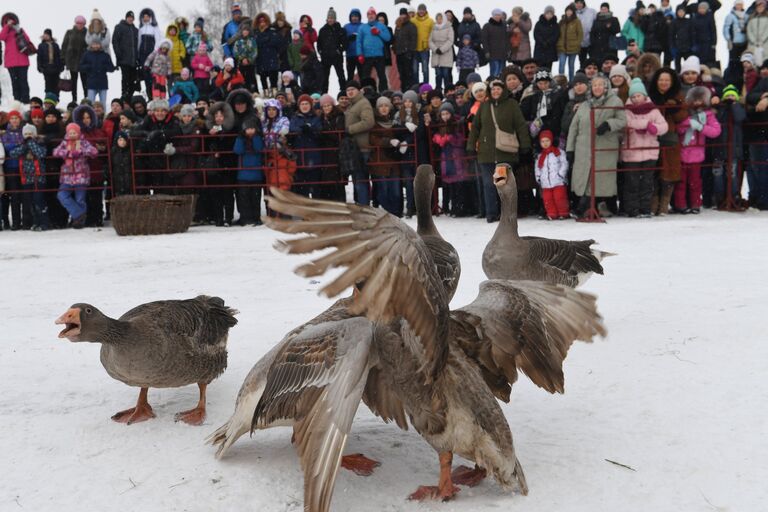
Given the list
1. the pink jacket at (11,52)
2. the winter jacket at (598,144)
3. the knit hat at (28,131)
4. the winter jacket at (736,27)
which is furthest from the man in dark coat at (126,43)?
the winter jacket at (736,27)

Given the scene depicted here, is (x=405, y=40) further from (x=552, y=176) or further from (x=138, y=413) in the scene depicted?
(x=138, y=413)

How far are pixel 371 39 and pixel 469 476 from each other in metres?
15.7

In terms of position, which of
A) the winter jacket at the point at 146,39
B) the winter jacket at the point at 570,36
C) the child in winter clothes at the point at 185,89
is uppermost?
the winter jacket at the point at 146,39

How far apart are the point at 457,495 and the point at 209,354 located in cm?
184

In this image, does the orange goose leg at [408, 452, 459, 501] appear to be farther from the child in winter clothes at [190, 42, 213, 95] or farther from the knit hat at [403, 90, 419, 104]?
the child in winter clothes at [190, 42, 213, 95]

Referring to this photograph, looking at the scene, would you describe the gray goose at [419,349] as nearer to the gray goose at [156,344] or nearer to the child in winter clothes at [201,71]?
the gray goose at [156,344]

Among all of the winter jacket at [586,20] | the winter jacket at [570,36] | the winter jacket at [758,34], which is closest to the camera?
the winter jacket at [758,34]

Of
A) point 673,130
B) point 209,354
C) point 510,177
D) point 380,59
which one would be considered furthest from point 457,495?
point 380,59

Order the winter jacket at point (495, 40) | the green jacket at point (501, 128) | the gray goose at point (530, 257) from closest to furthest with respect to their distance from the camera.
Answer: the gray goose at point (530, 257) → the green jacket at point (501, 128) → the winter jacket at point (495, 40)

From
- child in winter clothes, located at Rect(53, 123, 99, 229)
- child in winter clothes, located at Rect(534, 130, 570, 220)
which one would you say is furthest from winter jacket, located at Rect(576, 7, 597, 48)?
child in winter clothes, located at Rect(53, 123, 99, 229)

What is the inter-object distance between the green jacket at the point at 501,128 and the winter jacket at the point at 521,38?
5595 millimetres

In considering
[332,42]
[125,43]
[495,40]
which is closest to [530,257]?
[495,40]

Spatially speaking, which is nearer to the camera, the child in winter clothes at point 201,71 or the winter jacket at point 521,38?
the winter jacket at point 521,38

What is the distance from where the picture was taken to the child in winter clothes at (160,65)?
18547 mm
